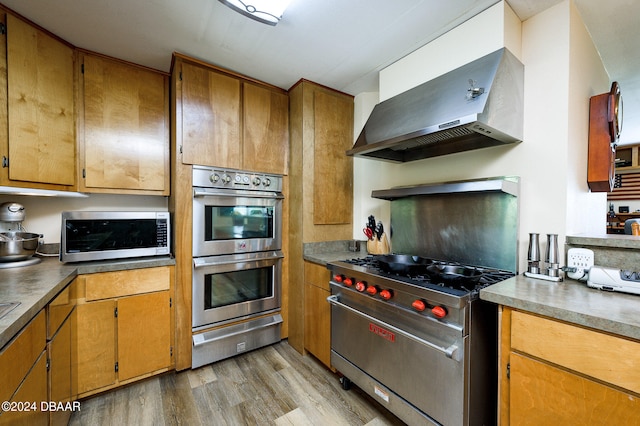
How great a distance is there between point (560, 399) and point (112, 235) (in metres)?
2.63

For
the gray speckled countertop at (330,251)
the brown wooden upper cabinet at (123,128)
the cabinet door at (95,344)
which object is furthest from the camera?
the gray speckled countertop at (330,251)

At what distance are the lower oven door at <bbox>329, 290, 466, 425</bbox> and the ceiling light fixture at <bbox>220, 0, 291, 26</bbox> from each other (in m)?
1.75

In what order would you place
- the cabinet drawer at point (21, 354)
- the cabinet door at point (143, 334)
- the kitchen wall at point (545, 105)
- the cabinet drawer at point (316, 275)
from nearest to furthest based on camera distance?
the cabinet drawer at point (21, 354)
the kitchen wall at point (545, 105)
the cabinet door at point (143, 334)
the cabinet drawer at point (316, 275)

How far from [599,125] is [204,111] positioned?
2.73 metres

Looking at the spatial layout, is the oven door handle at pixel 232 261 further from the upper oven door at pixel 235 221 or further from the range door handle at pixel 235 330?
the range door handle at pixel 235 330

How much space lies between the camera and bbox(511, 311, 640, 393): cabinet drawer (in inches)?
34.1

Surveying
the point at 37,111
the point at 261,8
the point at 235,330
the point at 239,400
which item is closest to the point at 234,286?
the point at 235,330

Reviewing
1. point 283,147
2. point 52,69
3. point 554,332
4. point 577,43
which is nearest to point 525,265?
point 554,332

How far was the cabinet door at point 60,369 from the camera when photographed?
1.27 meters

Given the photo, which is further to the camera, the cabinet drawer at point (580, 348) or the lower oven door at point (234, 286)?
the lower oven door at point (234, 286)

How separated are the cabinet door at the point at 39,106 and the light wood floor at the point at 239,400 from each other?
1551 millimetres

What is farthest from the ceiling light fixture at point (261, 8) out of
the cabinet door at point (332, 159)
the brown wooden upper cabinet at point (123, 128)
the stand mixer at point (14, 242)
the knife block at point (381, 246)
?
the stand mixer at point (14, 242)

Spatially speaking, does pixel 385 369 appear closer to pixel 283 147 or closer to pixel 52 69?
pixel 283 147

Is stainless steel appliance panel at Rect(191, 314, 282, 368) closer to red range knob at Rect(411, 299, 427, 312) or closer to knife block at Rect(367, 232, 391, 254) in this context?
knife block at Rect(367, 232, 391, 254)
